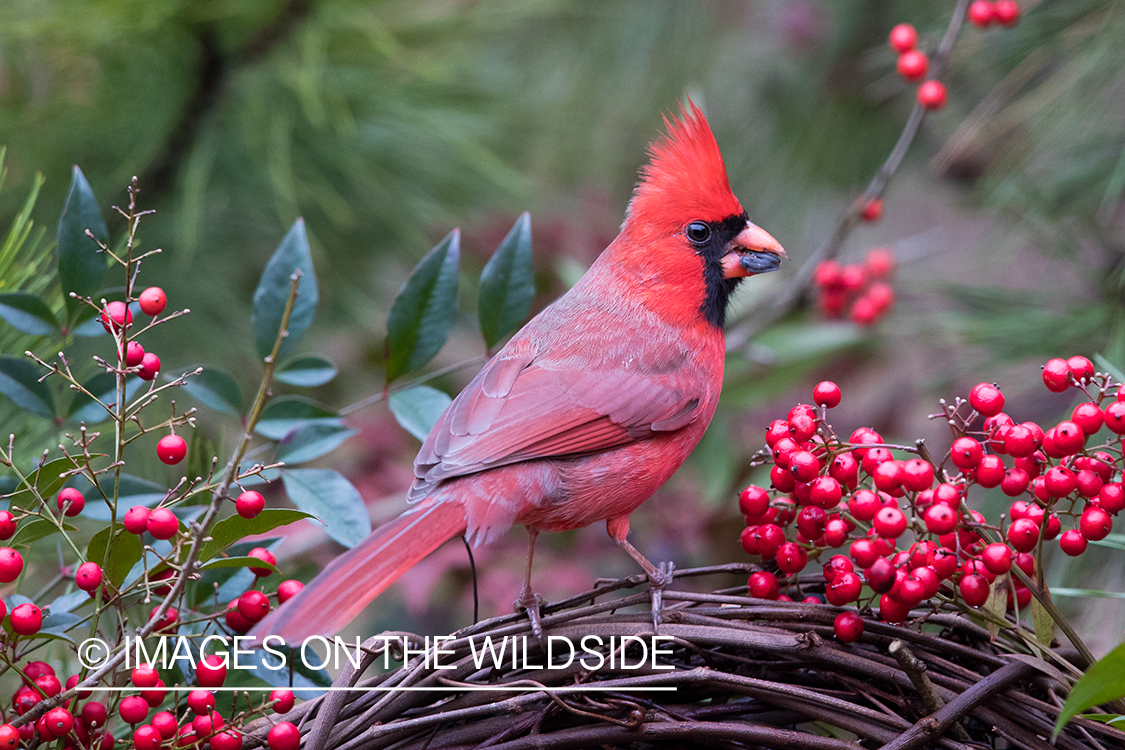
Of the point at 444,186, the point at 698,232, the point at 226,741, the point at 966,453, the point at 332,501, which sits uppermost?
the point at 444,186

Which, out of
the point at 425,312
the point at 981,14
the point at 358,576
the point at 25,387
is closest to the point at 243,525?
the point at 358,576

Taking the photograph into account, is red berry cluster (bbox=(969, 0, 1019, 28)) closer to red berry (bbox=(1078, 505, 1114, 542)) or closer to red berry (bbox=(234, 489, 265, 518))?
red berry (bbox=(1078, 505, 1114, 542))

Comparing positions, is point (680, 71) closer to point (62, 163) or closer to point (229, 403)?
point (62, 163)

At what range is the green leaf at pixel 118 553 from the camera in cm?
106

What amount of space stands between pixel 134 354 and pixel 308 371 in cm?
29

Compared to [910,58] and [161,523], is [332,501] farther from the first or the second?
[910,58]

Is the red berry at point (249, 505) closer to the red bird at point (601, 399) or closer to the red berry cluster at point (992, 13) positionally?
the red bird at point (601, 399)

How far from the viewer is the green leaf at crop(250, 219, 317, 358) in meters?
1.36

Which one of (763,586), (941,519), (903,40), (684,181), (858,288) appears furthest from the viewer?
(858,288)

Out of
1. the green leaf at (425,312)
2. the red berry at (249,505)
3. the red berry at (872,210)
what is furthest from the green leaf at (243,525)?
the red berry at (872,210)

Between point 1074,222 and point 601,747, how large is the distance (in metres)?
1.67

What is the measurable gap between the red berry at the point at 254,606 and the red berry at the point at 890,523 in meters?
0.69

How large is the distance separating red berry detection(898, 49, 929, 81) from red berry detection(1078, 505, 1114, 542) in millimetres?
1168

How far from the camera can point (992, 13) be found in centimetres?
193
